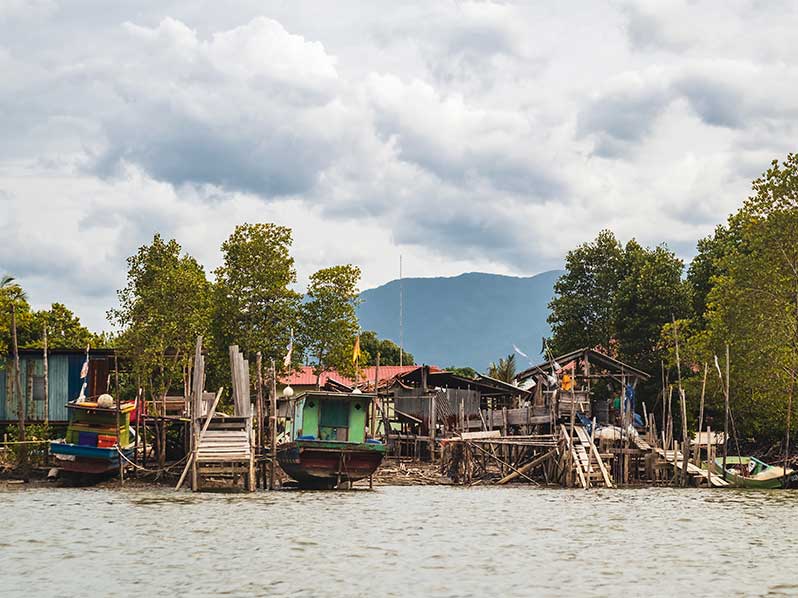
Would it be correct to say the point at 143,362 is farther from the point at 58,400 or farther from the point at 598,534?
the point at 598,534

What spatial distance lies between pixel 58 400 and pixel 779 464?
33.9m

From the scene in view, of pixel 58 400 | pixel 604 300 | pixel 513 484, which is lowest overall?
pixel 513 484

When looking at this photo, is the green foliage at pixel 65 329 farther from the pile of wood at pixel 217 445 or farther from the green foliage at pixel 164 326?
the pile of wood at pixel 217 445

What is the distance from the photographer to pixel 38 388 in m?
51.0

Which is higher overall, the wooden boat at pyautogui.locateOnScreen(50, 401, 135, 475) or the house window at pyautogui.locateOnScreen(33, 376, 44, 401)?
the house window at pyautogui.locateOnScreen(33, 376, 44, 401)

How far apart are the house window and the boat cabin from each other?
14.0 meters

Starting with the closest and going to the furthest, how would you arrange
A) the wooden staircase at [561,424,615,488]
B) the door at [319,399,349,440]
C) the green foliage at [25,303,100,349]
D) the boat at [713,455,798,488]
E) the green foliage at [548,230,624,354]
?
1. the door at [319,399,349,440]
2. the boat at [713,455,798,488]
3. the wooden staircase at [561,424,615,488]
4. the green foliage at [25,303,100,349]
5. the green foliage at [548,230,624,354]

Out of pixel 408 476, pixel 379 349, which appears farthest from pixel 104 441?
pixel 379 349

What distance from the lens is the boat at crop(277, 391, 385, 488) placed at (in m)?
41.8

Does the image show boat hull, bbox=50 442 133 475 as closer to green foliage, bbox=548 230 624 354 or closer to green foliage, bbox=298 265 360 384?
green foliage, bbox=298 265 360 384

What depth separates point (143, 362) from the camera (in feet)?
163

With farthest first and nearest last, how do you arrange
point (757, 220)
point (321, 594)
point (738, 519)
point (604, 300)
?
point (604, 300) → point (757, 220) → point (738, 519) → point (321, 594)

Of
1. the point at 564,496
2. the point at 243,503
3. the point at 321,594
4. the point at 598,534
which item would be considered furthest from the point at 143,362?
the point at 321,594

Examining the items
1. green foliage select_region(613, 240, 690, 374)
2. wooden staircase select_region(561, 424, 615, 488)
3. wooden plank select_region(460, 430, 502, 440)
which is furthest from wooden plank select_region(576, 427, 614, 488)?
green foliage select_region(613, 240, 690, 374)
